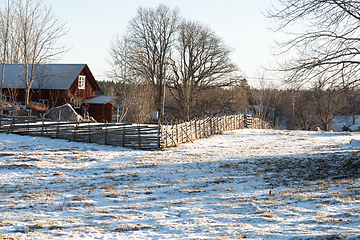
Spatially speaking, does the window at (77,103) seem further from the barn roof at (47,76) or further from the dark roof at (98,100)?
the barn roof at (47,76)

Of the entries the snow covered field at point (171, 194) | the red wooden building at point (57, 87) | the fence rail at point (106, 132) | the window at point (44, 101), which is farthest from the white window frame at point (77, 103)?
the snow covered field at point (171, 194)

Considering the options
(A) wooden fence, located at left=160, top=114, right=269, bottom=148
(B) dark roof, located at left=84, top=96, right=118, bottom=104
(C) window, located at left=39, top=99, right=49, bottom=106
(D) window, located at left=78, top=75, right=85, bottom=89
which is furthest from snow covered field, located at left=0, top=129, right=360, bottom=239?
(D) window, located at left=78, top=75, right=85, bottom=89

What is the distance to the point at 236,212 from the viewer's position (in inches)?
241

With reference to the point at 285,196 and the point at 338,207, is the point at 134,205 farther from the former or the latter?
the point at 338,207

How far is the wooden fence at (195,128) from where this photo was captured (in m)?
14.9

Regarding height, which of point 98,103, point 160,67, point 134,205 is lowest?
point 134,205

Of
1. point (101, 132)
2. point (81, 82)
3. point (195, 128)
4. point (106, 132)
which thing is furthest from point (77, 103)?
point (106, 132)

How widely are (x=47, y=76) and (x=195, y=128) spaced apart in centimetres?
1919

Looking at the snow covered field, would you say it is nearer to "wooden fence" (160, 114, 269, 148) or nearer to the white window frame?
"wooden fence" (160, 114, 269, 148)

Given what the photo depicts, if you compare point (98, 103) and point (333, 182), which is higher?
point (98, 103)

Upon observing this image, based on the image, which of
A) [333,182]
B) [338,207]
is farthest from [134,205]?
[333,182]

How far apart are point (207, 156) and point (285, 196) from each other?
244 inches

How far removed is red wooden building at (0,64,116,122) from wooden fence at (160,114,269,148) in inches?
518

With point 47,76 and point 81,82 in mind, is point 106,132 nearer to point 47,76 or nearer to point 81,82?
point 81,82
